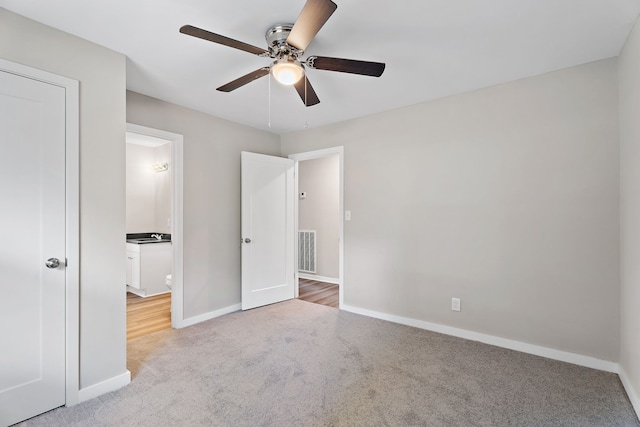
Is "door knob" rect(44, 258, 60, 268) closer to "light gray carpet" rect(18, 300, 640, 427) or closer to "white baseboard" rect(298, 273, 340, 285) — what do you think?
"light gray carpet" rect(18, 300, 640, 427)

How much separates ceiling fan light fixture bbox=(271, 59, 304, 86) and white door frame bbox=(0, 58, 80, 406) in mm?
1326

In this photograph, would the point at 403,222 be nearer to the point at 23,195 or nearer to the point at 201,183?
the point at 201,183

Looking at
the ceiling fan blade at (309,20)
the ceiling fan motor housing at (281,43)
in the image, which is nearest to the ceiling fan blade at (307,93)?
the ceiling fan motor housing at (281,43)

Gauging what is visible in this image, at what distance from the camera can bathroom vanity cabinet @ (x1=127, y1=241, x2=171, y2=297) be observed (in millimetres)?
4559

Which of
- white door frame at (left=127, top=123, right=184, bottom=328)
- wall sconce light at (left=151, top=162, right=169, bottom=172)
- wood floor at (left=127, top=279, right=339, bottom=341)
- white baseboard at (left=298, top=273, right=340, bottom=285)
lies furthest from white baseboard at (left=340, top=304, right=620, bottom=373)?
wall sconce light at (left=151, top=162, right=169, bottom=172)

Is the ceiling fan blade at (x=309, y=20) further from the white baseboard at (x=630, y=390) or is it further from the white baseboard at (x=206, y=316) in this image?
the white baseboard at (x=206, y=316)

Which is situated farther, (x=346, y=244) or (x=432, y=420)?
(x=346, y=244)

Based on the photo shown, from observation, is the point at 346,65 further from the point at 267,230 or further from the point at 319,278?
the point at 319,278

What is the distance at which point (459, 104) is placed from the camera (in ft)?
10.1

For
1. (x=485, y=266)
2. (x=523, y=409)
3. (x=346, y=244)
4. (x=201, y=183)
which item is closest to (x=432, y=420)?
(x=523, y=409)

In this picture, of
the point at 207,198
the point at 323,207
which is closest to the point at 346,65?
the point at 207,198

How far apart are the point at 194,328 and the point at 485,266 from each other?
9.78 ft

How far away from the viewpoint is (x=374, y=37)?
6.86ft

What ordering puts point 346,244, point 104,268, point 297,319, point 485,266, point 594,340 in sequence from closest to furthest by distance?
point 104,268 < point 594,340 < point 485,266 < point 297,319 < point 346,244
